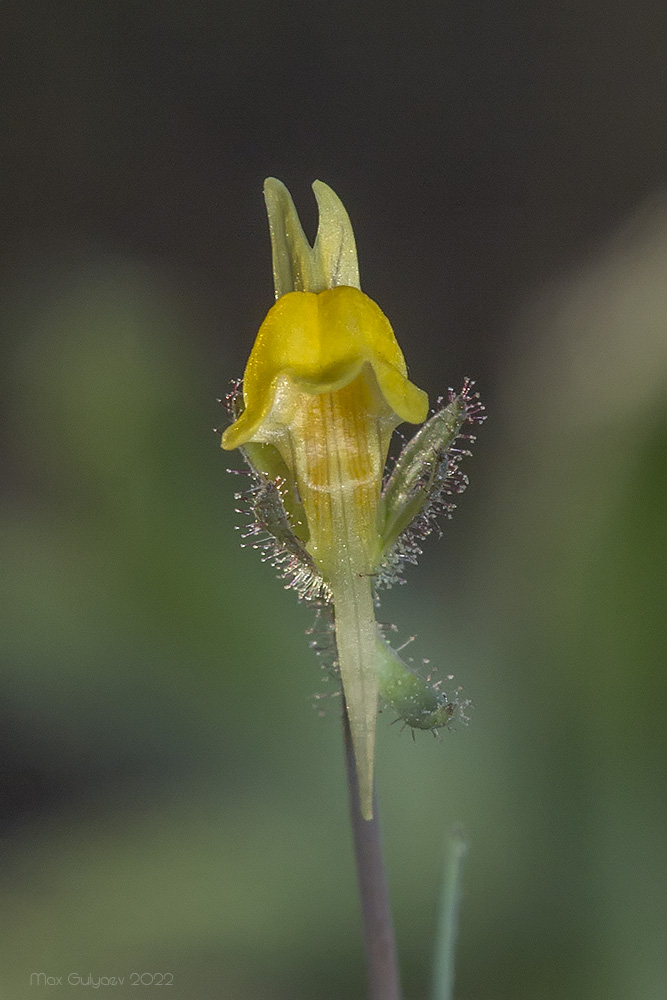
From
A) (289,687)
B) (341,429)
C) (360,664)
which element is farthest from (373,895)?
(289,687)

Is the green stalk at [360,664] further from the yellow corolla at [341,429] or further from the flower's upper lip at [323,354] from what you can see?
the flower's upper lip at [323,354]

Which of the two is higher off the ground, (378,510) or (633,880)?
(378,510)

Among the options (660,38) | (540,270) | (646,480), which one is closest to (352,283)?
(646,480)

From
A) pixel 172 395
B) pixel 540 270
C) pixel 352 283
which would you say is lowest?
pixel 352 283

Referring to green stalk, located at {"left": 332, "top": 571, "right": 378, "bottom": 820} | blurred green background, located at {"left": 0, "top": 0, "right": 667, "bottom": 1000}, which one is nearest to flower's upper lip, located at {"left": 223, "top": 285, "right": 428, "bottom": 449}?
green stalk, located at {"left": 332, "top": 571, "right": 378, "bottom": 820}

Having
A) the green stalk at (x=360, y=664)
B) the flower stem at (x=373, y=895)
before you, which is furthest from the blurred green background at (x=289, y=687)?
the green stalk at (x=360, y=664)

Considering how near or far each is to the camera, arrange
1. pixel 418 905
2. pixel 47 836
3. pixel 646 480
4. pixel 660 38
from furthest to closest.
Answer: pixel 660 38 → pixel 47 836 → pixel 418 905 → pixel 646 480

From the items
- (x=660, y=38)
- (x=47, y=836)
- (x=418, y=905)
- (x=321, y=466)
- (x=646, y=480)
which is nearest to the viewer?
(x=321, y=466)

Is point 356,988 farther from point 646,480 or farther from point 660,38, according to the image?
point 660,38
